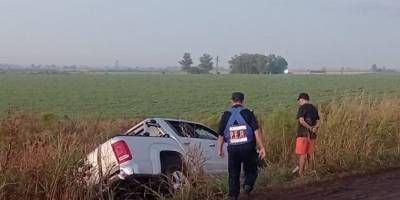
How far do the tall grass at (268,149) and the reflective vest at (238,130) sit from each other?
696 millimetres

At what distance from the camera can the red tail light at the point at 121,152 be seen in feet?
30.9

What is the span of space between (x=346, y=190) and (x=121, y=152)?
11.0 feet

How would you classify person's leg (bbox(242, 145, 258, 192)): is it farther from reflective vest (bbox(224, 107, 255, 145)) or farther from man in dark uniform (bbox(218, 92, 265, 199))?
reflective vest (bbox(224, 107, 255, 145))

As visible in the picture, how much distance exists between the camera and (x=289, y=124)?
51.4ft

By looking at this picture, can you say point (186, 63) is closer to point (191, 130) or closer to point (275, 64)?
point (275, 64)

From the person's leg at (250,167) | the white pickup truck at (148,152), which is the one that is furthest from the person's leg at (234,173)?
the white pickup truck at (148,152)

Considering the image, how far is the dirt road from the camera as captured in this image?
9077 mm

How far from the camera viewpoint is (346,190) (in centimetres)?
960

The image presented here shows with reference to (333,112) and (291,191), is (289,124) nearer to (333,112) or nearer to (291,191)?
(333,112)

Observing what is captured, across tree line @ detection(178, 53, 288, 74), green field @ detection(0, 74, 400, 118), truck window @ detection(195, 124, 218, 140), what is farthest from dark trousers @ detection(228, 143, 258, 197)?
tree line @ detection(178, 53, 288, 74)

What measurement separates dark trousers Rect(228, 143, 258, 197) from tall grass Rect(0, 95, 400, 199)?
1.12ft

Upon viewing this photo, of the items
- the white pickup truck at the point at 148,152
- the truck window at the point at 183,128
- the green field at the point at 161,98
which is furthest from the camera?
the green field at the point at 161,98

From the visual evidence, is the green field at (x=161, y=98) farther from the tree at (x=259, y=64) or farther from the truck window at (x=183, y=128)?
the tree at (x=259, y=64)

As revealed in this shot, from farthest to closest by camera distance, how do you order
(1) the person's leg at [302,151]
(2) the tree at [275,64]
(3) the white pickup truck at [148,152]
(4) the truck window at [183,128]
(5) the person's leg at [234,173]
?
(2) the tree at [275,64] < (1) the person's leg at [302,151] < (4) the truck window at [183,128] < (3) the white pickup truck at [148,152] < (5) the person's leg at [234,173]
